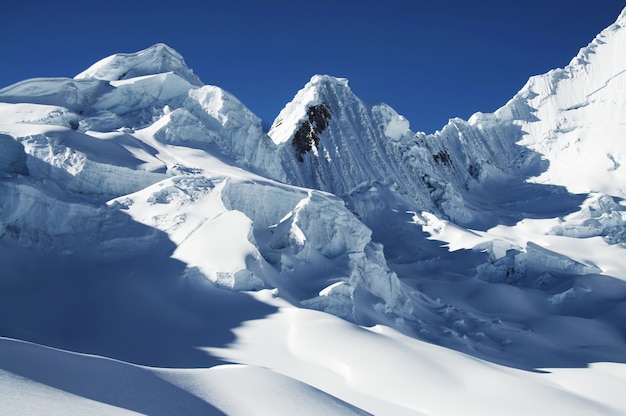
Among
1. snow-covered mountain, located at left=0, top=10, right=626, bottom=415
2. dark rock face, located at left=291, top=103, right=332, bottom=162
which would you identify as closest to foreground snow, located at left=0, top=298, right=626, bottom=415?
snow-covered mountain, located at left=0, top=10, right=626, bottom=415

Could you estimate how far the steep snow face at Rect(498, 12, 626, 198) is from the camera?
56125 millimetres

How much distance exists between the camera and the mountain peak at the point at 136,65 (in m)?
33.9

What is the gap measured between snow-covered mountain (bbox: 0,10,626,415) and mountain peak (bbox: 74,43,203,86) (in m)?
0.14

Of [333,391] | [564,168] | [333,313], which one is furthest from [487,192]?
[333,391]

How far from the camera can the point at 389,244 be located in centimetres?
4009

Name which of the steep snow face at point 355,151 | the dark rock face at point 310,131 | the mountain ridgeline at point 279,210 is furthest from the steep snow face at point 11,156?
the dark rock face at point 310,131

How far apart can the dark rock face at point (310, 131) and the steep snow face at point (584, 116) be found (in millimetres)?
26111

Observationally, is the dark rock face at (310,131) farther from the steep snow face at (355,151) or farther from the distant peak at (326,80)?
the distant peak at (326,80)

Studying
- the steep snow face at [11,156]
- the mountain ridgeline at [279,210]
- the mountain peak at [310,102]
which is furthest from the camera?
the mountain peak at [310,102]

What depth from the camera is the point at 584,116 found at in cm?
7181

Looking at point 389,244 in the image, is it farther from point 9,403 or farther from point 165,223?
point 9,403

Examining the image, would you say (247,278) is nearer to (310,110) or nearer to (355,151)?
(355,151)

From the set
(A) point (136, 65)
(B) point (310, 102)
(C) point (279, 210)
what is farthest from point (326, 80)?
(C) point (279, 210)

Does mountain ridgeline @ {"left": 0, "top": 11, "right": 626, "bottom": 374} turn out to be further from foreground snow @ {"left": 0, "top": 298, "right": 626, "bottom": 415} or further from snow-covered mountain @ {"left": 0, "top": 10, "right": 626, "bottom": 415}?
foreground snow @ {"left": 0, "top": 298, "right": 626, "bottom": 415}
